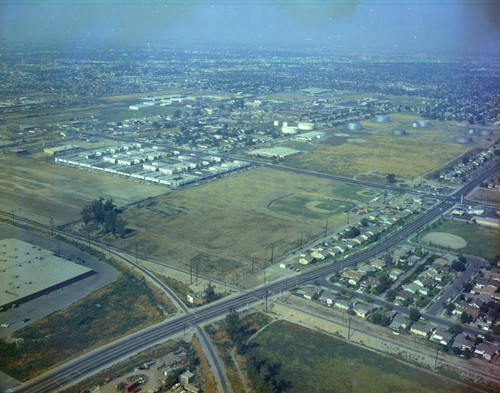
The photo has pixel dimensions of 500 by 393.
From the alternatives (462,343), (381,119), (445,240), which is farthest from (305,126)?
(462,343)

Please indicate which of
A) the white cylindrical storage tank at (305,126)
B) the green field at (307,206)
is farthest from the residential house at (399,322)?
the white cylindrical storage tank at (305,126)

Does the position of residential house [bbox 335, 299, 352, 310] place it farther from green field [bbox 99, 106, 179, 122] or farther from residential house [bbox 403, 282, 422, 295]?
green field [bbox 99, 106, 179, 122]

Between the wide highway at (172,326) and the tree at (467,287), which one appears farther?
the tree at (467,287)

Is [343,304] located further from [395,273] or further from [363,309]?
[395,273]

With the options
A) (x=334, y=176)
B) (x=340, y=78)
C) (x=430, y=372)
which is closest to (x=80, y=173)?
(x=334, y=176)

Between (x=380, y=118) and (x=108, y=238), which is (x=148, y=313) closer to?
(x=108, y=238)

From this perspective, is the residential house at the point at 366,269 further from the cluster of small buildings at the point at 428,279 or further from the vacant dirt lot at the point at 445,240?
the vacant dirt lot at the point at 445,240
